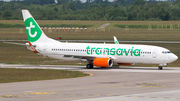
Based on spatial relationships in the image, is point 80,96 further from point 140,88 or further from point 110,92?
point 140,88

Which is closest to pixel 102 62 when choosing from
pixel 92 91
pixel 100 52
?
pixel 100 52

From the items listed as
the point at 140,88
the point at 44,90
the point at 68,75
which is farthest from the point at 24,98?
the point at 68,75

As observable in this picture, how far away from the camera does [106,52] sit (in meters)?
52.8

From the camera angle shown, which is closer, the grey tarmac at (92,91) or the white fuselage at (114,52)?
the grey tarmac at (92,91)

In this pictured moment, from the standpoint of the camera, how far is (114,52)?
171ft

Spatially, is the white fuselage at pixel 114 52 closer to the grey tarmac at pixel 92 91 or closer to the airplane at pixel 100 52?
the airplane at pixel 100 52

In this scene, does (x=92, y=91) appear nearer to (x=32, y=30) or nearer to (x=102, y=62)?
(x=102, y=62)

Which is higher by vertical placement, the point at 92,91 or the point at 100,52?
the point at 100,52

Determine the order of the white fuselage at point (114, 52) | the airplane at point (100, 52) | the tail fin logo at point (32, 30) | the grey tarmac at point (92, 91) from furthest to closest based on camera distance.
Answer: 1. the tail fin logo at point (32, 30)
2. the airplane at point (100, 52)
3. the white fuselage at point (114, 52)
4. the grey tarmac at point (92, 91)

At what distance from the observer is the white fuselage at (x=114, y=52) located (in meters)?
49.7

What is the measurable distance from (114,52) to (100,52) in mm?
2394

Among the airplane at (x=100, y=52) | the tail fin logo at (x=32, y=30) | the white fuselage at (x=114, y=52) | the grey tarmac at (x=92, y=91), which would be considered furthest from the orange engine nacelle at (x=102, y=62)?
the grey tarmac at (x=92, y=91)

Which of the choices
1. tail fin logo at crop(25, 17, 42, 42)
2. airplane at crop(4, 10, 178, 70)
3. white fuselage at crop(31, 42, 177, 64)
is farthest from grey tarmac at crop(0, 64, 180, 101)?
tail fin logo at crop(25, 17, 42, 42)

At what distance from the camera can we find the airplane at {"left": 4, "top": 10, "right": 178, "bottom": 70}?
1966 inches
